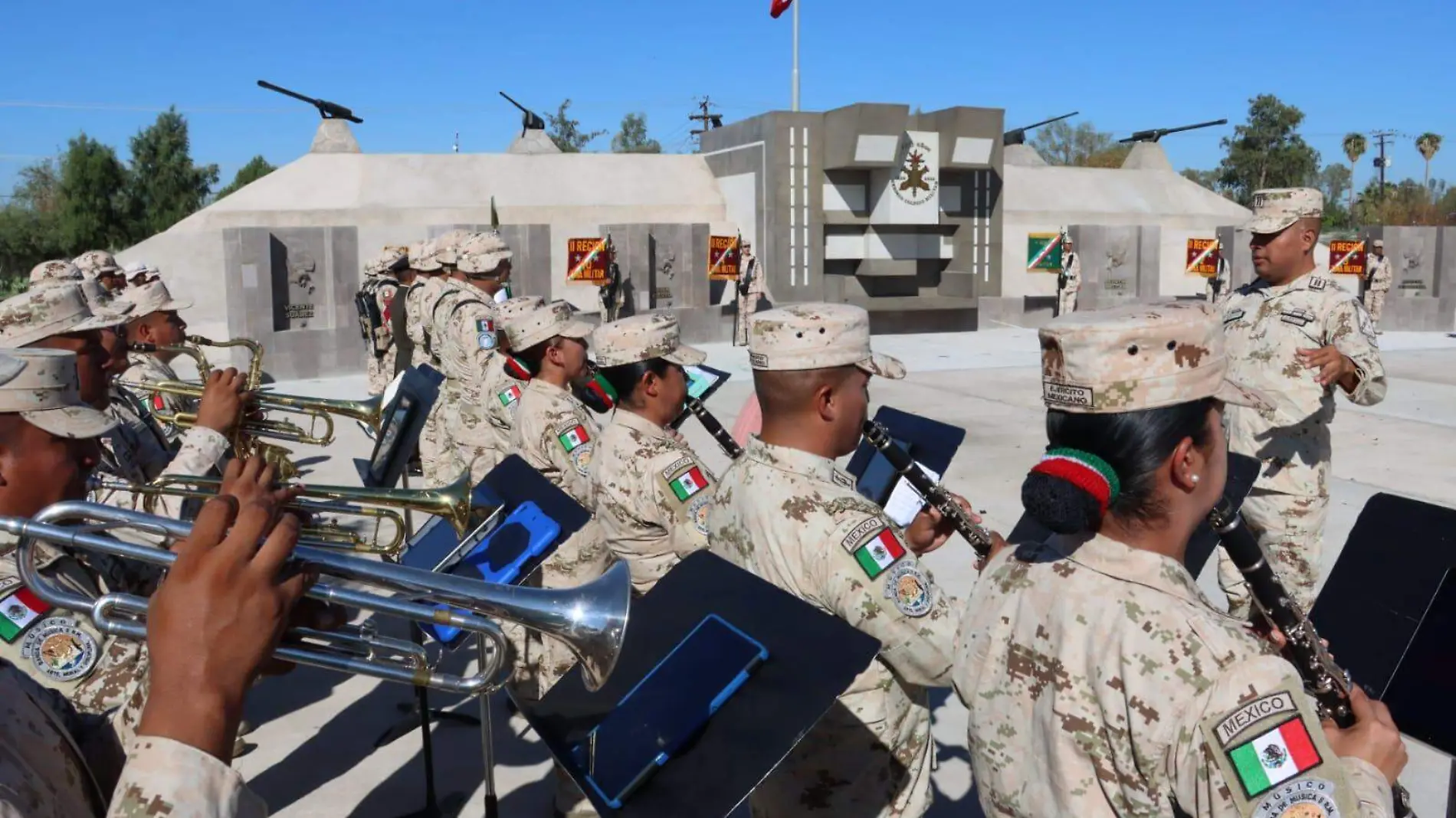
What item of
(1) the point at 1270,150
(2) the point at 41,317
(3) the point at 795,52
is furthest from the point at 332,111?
(1) the point at 1270,150

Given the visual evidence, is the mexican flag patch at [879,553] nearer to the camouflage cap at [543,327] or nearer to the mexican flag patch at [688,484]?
the mexican flag patch at [688,484]

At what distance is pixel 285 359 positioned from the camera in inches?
614

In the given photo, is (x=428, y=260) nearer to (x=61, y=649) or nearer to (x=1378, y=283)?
(x=61, y=649)

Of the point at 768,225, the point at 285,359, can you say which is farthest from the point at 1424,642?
the point at 768,225

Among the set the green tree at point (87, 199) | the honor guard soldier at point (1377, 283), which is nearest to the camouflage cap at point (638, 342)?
the honor guard soldier at point (1377, 283)

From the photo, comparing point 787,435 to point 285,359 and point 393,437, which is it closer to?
point 393,437

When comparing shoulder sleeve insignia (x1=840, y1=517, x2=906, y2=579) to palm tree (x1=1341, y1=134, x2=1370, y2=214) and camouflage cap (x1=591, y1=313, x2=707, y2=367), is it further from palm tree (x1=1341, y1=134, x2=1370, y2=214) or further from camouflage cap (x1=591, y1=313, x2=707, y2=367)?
palm tree (x1=1341, y1=134, x2=1370, y2=214)

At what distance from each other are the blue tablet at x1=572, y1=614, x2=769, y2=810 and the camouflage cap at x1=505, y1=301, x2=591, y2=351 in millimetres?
2645

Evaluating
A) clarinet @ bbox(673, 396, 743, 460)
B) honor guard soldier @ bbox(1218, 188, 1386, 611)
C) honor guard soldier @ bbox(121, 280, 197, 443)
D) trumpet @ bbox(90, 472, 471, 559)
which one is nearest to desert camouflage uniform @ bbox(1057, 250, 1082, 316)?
honor guard soldier @ bbox(1218, 188, 1386, 611)

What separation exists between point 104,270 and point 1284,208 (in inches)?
298

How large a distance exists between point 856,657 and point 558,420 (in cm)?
282

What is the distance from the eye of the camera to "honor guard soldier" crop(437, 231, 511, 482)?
21.7 ft

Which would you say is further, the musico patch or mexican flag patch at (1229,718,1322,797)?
the musico patch

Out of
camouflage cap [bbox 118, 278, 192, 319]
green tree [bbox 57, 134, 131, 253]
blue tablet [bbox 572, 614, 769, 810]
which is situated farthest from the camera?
green tree [bbox 57, 134, 131, 253]
